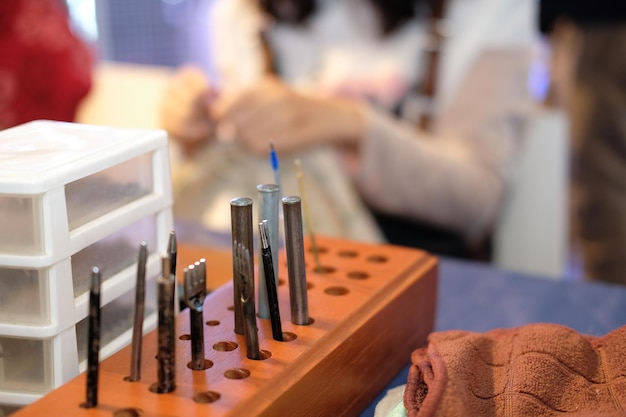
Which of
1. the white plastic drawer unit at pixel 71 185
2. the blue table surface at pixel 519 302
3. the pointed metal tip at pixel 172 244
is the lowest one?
the blue table surface at pixel 519 302

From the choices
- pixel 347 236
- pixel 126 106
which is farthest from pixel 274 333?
pixel 126 106

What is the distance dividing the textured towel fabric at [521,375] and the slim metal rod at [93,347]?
0.53 ft

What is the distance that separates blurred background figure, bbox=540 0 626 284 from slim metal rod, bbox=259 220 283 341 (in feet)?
3.66

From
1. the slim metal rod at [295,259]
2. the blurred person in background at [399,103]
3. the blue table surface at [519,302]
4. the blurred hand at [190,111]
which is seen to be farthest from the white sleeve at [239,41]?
the slim metal rod at [295,259]

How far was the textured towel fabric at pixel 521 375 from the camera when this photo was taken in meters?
0.40

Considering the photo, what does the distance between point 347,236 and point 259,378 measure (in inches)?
26.7

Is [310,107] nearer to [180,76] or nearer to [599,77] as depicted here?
[180,76]

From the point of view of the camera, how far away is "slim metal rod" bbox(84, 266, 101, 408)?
1.15 ft

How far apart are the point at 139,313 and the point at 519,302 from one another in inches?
17.6

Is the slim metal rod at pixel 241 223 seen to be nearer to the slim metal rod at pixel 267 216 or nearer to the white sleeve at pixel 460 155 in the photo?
the slim metal rod at pixel 267 216

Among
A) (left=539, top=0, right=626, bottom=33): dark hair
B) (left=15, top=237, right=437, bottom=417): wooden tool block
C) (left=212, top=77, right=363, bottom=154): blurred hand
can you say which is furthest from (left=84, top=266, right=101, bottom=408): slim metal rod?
(left=539, top=0, right=626, bottom=33): dark hair

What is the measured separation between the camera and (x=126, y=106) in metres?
1.50

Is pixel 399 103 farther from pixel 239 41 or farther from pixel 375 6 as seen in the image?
pixel 239 41

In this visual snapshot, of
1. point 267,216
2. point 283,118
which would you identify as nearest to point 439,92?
point 283,118
